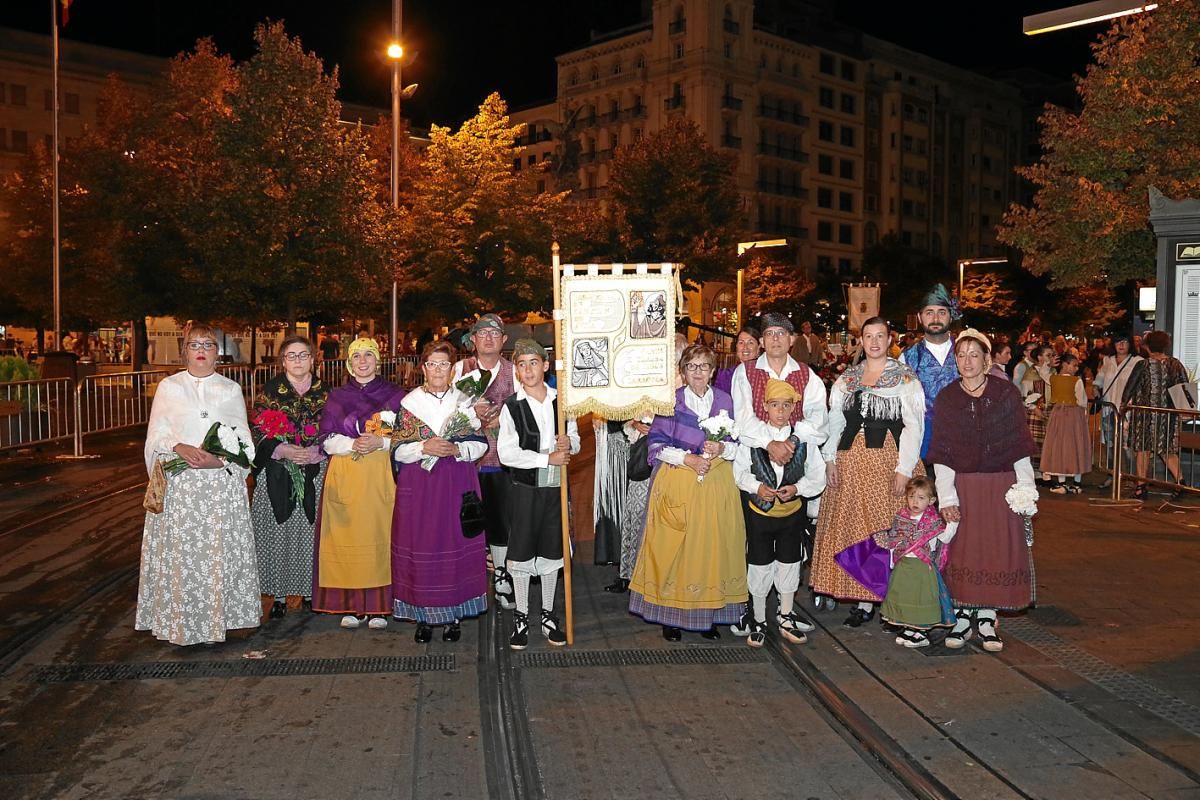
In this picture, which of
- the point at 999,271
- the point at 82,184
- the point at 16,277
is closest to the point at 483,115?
the point at 82,184

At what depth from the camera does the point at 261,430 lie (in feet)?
23.2

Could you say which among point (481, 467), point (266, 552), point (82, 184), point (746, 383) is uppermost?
point (82, 184)

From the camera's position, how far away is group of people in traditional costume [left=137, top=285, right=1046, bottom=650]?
6.60 meters

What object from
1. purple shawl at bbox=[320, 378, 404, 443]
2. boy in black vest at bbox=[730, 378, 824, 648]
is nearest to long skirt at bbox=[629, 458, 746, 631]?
boy in black vest at bbox=[730, 378, 824, 648]

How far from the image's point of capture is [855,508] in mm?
6977

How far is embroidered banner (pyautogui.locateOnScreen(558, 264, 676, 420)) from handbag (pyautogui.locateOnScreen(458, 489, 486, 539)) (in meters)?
0.83

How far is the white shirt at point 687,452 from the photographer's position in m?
6.55

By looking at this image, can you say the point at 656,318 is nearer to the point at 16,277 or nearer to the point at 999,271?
the point at 16,277

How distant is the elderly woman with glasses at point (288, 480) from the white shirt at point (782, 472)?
279 centimetres

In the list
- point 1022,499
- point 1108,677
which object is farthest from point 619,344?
point 1108,677

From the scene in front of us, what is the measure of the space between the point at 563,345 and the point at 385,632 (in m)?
2.29

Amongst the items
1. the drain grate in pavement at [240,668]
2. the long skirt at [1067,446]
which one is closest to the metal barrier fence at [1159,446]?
the long skirt at [1067,446]

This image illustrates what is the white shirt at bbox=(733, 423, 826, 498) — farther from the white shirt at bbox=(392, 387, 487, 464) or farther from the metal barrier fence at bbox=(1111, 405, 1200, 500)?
the metal barrier fence at bbox=(1111, 405, 1200, 500)

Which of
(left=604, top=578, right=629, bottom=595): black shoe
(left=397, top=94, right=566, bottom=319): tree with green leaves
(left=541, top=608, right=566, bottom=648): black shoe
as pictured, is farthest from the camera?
(left=397, top=94, right=566, bottom=319): tree with green leaves
